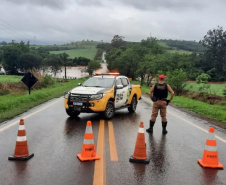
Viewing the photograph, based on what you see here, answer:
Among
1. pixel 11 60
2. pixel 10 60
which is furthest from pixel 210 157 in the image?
pixel 10 60

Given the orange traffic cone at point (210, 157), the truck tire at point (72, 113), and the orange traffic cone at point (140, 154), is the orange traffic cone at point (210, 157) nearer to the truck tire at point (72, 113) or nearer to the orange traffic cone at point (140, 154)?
the orange traffic cone at point (140, 154)

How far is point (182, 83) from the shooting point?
31797 millimetres

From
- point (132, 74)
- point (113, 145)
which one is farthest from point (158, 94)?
point (132, 74)

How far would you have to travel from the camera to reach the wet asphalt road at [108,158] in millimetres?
5093

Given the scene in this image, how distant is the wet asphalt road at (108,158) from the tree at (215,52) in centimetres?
8516

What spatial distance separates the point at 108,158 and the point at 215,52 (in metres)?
102

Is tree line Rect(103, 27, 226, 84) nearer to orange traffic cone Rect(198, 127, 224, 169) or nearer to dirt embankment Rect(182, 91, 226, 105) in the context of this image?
dirt embankment Rect(182, 91, 226, 105)

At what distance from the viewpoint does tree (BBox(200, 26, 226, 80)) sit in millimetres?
95375

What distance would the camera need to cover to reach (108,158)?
20.5ft

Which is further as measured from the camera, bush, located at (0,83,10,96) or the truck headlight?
bush, located at (0,83,10,96)

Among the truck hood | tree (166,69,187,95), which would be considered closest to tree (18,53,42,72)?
tree (166,69,187,95)

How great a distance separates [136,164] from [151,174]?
1.98 ft

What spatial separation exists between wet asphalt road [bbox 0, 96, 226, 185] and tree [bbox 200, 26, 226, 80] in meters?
85.2

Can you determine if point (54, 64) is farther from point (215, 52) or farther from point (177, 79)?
point (177, 79)
